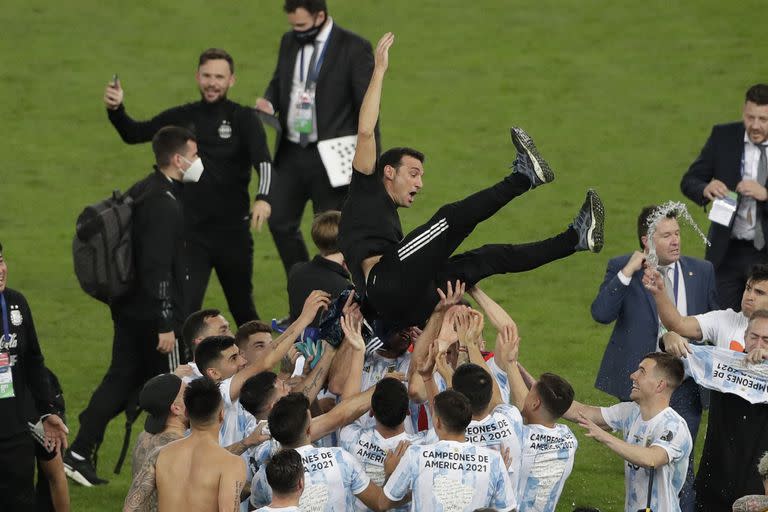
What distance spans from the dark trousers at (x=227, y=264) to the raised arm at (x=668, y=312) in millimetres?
4143

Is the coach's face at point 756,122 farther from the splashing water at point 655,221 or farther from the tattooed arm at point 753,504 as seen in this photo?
the tattooed arm at point 753,504

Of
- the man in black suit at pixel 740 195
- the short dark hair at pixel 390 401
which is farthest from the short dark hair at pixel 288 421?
the man in black suit at pixel 740 195

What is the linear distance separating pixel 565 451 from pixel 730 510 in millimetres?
1175

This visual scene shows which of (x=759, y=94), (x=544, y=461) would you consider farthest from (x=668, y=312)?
(x=759, y=94)

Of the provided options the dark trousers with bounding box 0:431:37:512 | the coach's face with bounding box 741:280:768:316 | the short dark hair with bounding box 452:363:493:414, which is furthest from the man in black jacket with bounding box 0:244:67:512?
the coach's face with bounding box 741:280:768:316

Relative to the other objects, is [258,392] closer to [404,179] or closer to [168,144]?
[404,179]

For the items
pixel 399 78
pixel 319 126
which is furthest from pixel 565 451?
pixel 399 78

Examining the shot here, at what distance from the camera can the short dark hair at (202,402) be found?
645 centimetres

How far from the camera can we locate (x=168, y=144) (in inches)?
382

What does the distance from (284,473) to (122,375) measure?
3.71 meters

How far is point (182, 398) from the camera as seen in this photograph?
22.5 ft

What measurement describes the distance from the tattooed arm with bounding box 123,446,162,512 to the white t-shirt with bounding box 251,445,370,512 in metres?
0.67

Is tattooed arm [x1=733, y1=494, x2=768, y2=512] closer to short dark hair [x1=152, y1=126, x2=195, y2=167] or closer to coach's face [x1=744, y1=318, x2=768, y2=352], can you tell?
coach's face [x1=744, y1=318, x2=768, y2=352]

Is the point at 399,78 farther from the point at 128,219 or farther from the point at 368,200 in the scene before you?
the point at 368,200
